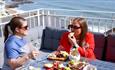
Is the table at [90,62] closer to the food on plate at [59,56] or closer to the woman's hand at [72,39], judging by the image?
the food on plate at [59,56]

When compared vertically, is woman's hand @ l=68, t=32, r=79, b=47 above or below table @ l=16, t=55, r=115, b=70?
above

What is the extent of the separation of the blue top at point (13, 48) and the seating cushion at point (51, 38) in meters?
1.45

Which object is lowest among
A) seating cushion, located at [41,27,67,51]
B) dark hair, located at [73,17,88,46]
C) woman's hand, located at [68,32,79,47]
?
seating cushion, located at [41,27,67,51]

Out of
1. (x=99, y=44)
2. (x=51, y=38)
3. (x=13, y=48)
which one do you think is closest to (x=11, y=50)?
(x=13, y=48)

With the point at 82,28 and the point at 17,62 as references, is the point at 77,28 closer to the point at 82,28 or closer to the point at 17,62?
the point at 82,28

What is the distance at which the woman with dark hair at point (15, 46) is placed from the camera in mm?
2426

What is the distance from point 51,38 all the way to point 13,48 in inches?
66.1

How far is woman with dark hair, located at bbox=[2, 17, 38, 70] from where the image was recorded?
2.43 m

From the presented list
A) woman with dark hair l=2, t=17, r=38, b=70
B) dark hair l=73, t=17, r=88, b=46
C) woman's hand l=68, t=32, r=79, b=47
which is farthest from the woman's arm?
dark hair l=73, t=17, r=88, b=46

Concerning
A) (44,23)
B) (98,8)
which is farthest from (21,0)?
(44,23)

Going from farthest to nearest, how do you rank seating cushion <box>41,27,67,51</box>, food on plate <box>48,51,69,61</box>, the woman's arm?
seating cushion <box>41,27,67,51</box> < food on plate <box>48,51,69,61</box> < the woman's arm

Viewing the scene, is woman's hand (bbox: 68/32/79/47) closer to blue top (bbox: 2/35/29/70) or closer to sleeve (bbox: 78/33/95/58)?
sleeve (bbox: 78/33/95/58)

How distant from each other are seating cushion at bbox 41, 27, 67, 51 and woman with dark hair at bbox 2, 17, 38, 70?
1.42 metres

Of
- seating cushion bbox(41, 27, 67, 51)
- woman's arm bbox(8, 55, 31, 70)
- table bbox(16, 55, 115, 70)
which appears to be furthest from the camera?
seating cushion bbox(41, 27, 67, 51)
